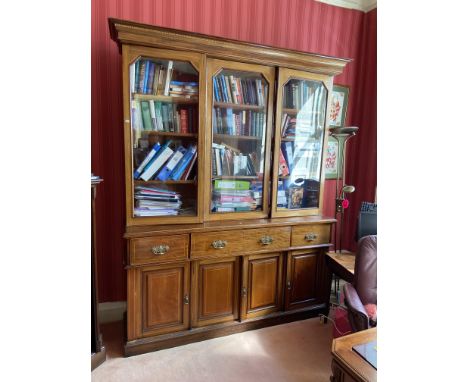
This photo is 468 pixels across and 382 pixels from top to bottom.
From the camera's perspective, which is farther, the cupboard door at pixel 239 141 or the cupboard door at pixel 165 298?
the cupboard door at pixel 239 141

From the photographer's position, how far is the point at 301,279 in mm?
2221

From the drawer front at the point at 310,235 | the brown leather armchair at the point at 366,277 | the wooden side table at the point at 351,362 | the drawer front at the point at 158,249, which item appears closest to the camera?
the wooden side table at the point at 351,362

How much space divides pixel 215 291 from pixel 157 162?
3.16 ft

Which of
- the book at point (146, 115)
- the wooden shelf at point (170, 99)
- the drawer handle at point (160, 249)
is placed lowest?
the drawer handle at point (160, 249)

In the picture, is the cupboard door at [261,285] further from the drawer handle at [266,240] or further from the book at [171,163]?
the book at [171,163]

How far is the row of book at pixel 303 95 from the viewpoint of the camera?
6.97ft

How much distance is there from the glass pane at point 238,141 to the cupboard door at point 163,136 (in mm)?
146

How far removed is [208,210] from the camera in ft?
6.42

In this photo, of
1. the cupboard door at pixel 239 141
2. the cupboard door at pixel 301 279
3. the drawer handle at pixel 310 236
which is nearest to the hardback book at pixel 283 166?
the cupboard door at pixel 239 141

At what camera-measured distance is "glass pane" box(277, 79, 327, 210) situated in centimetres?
217

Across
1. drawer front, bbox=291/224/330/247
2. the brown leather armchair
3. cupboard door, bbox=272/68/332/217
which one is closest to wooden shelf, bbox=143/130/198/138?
cupboard door, bbox=272/68/332/217
